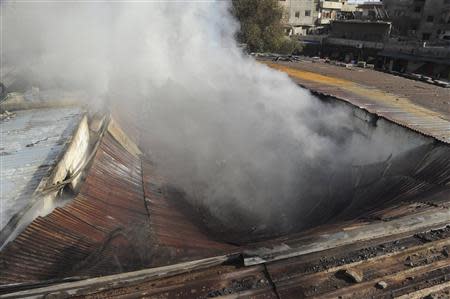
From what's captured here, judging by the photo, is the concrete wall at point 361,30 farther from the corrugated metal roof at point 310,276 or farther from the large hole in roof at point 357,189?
the corrugated metal roof at point 310,276

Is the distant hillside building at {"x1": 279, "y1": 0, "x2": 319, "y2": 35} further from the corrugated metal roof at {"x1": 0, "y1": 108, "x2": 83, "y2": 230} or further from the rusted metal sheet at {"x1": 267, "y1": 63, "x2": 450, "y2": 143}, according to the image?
the corrugated metal roof at {"x1": 0, "y1": 108, "x2": 83, "y2": 230}

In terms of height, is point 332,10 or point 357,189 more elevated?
point 332,10

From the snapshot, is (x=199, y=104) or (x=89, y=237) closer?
(x=89, y=237)

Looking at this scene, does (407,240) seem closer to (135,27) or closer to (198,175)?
(198,175)

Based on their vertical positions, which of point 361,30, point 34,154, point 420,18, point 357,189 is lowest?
point 361,30

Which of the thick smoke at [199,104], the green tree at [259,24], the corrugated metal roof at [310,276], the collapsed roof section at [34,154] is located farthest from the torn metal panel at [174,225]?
the green tree at [259,24]

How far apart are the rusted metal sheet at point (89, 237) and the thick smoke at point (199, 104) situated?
2.09m

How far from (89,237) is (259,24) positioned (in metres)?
25.4

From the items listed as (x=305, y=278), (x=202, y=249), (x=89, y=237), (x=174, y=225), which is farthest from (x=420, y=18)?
(x=89, y=237)

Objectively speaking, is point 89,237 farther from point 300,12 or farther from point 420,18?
point 300,12

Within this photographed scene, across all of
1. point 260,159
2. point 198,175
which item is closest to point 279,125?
point 260,159

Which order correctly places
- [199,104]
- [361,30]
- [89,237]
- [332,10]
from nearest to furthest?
[89,237] < [199,104] < [361,30] < [332,10]

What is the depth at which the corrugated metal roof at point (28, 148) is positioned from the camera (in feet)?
17.2

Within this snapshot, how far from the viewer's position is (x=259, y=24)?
27.5 m
